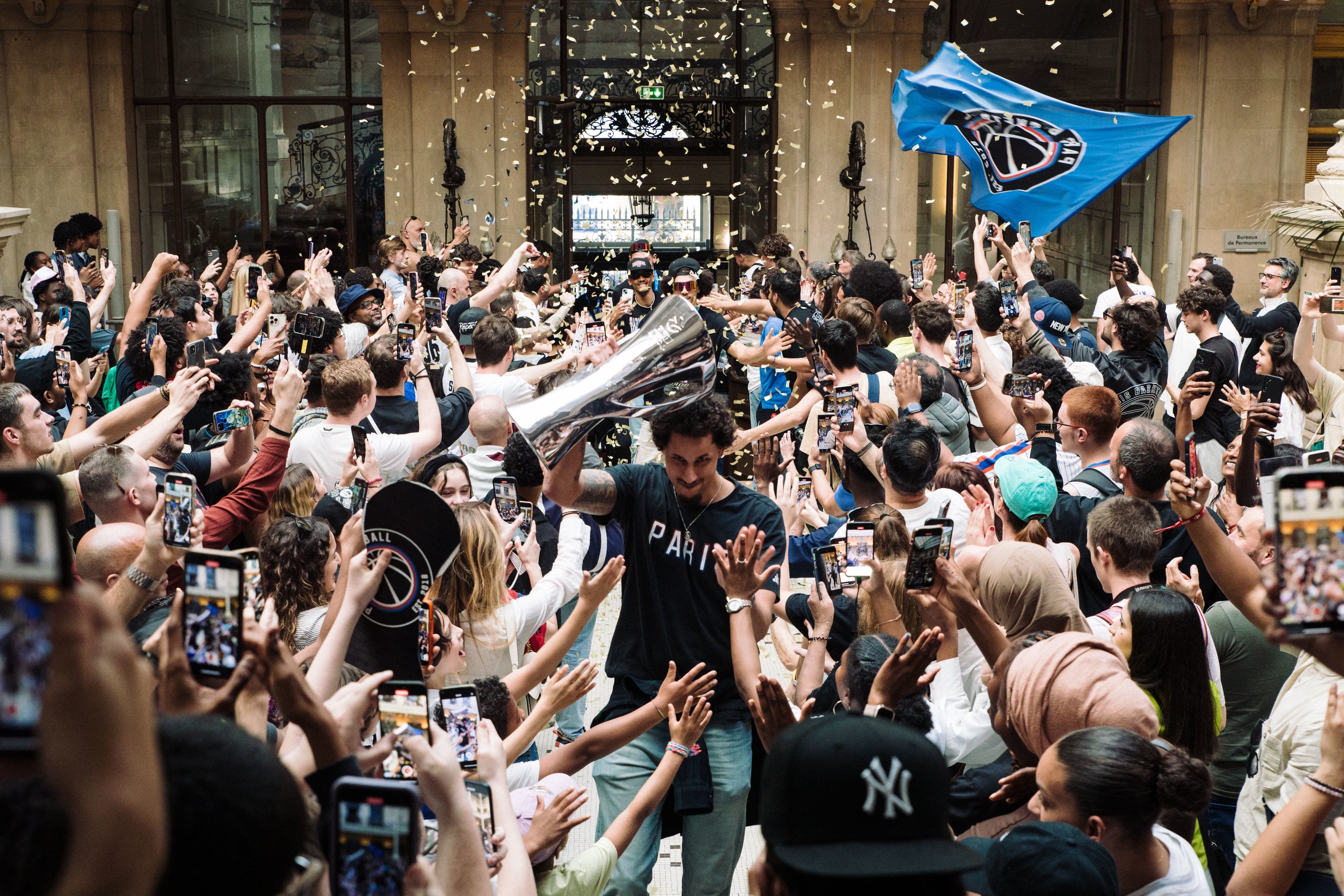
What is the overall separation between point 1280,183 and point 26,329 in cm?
1364

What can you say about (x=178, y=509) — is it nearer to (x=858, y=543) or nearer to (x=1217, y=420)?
(x=858, y=543)

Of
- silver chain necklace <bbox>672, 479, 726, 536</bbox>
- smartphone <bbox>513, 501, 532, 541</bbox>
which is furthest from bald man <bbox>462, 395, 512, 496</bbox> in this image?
silver chain necklace <bbox>672, 479, 726, 536</bbox>

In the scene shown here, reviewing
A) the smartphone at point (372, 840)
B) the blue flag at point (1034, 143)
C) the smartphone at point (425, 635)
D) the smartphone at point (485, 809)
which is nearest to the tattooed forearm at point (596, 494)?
the smartphone at point (425, 635)

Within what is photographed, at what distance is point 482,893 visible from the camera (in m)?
2.17

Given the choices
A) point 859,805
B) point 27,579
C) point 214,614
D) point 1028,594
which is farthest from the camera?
point 1028,594

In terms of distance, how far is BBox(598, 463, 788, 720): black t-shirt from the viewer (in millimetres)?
4090

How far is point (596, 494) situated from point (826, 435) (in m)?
1.86

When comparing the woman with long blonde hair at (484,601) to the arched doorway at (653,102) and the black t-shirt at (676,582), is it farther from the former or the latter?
the arched doorway at (653,102)

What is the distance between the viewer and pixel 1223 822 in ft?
12.7

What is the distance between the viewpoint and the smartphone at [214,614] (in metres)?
2.12

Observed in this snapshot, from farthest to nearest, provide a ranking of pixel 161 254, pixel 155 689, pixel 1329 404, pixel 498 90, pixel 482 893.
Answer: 1. pixel 498 90
2. pixel 161 254
3. pixel 1329 404
4. pixel 155 689
5. pixel 482 893

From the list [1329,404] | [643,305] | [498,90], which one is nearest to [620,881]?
[1329,404]

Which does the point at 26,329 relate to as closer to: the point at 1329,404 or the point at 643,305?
the point at 643,305

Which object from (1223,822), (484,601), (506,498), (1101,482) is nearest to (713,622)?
(484,601)
